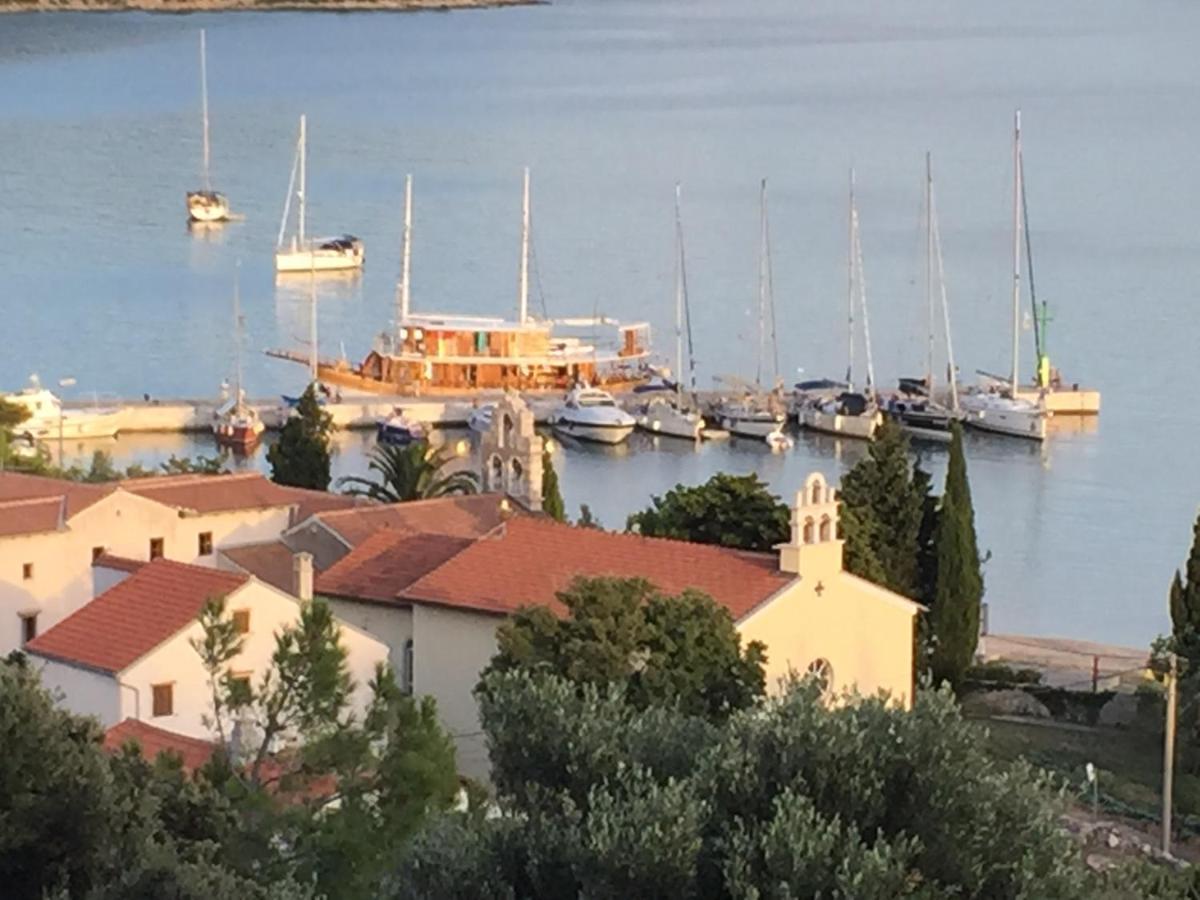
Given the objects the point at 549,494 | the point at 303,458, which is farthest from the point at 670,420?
the point at 549,494

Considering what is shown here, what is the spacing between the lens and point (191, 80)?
127750mm

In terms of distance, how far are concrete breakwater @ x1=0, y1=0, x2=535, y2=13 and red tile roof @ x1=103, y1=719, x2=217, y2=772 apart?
497 ft

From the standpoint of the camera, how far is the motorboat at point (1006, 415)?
49188 millimetres

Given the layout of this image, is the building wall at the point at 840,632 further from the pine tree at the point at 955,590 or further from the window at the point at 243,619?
the window at the point at 243,619

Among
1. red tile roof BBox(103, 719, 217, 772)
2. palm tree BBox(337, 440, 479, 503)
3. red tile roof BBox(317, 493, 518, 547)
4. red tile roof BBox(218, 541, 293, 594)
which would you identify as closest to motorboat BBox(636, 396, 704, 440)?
palm tree BBox(337, 440, 479, 503)

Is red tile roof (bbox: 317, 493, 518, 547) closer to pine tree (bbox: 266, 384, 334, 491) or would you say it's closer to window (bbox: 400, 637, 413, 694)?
window (bbox: 400, 637, 413, 694)

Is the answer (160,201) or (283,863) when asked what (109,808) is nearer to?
(283,863)

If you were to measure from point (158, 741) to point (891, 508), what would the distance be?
9617mm

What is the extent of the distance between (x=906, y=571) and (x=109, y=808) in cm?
1455

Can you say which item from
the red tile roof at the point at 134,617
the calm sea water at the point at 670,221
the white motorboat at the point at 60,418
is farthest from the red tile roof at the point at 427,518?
the white motorboat at the point at 60,418

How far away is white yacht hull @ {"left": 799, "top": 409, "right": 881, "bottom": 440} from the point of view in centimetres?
4916

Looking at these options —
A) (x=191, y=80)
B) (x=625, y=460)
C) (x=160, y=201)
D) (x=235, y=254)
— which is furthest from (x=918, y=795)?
(x=191, y=80)

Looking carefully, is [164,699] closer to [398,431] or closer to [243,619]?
[243,619]

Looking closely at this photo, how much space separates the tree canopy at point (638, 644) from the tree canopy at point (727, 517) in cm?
531
